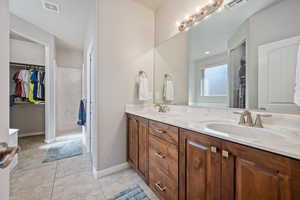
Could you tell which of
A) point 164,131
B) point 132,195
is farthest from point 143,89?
point 132,195

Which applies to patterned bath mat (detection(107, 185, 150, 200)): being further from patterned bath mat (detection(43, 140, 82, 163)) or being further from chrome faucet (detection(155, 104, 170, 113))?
patterned bath mat (detection(43, 140, 82, 163))

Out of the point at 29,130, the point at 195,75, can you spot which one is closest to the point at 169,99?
the point at 195,75

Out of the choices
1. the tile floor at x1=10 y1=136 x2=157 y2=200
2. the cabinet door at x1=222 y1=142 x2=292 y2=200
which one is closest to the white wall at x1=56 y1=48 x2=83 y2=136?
the tile floor at x1=10 y1=136 x2=157 y2=200

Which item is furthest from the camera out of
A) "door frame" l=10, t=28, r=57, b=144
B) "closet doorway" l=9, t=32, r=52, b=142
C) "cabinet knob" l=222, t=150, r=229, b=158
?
"closet doorway" l=9, t=32, r=52, b=142

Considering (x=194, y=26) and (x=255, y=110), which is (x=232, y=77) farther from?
(x=194, y=26)

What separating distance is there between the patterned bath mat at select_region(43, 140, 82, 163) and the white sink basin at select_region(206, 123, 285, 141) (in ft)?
8.23

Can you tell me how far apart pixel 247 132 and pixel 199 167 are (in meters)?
0.46

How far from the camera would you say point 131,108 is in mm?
1999

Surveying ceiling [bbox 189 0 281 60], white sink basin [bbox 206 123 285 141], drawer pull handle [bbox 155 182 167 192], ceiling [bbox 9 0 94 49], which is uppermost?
ceiling [bbox 9 0 94 49]

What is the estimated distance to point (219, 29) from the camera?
4.62ft

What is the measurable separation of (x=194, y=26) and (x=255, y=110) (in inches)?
48.3

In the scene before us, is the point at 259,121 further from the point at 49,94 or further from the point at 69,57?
the point at 69,57

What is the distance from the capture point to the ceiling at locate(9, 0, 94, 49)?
216cm

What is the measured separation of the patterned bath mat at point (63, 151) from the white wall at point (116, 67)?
108 cm
